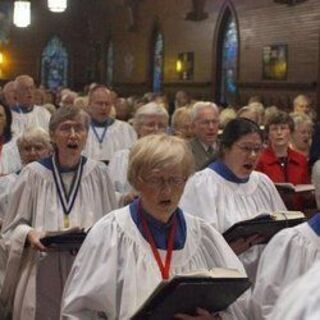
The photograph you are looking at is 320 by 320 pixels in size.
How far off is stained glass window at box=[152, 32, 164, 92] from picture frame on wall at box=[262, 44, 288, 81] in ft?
20.4

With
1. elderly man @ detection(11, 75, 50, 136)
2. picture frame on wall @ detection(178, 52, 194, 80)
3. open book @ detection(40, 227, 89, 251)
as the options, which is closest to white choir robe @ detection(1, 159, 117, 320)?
open book @ detection(40, 227, 89, 251)

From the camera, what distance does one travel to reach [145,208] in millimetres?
3162

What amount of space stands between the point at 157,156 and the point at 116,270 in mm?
475

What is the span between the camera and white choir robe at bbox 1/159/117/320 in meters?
4.74

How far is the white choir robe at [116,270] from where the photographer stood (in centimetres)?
300

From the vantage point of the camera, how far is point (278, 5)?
16.0 metres

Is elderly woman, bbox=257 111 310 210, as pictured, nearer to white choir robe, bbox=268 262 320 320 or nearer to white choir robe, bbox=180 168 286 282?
white choir robe, bbox=180 168 286 282

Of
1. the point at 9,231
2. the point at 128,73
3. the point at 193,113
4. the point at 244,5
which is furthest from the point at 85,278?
the point at 128,73

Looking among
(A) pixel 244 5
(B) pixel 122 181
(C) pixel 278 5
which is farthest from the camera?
(A) pixel 244 5

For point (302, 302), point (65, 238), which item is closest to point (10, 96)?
point (65, 238)

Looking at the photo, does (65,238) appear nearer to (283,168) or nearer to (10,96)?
(283,168)

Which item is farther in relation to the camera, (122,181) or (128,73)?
(128,73)

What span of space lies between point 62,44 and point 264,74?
1273cm

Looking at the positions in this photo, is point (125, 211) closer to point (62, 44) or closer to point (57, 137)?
point (57, 137)
